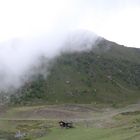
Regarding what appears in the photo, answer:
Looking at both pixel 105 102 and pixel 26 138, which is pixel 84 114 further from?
pixel 26 138

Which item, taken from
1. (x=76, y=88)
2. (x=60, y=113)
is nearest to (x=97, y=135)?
(x=60, y=113)

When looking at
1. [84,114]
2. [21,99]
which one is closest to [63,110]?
[84,114]

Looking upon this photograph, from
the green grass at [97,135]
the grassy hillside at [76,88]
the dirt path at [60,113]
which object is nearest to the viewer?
the green grass at [97,135]

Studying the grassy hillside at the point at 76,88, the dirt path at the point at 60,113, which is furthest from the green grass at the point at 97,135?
the grassy hillside at the point at 76,88

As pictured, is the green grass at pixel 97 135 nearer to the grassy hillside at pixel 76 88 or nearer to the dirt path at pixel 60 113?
the dirt path at pixel 60 113

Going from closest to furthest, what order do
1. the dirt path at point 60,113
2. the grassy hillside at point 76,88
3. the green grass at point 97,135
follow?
the green grass at point 97,135, the dirt path at point 60,113, the grassy hillside at point 76,88

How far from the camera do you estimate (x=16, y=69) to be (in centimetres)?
19325

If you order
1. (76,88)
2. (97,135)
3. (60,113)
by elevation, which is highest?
(76,88)

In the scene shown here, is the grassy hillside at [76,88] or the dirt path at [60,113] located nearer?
the dirt path at [60,113]

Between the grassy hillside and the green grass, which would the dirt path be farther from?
the green grass

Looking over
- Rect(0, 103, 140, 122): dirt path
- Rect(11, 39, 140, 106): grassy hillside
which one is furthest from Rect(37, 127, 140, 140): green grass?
Rect(11, 39, 140, 106): grassy hillside

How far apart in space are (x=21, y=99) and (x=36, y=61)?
125 ft

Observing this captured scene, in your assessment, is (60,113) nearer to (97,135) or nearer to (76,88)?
(76,88)

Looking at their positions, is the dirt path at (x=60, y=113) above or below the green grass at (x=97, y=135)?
above
